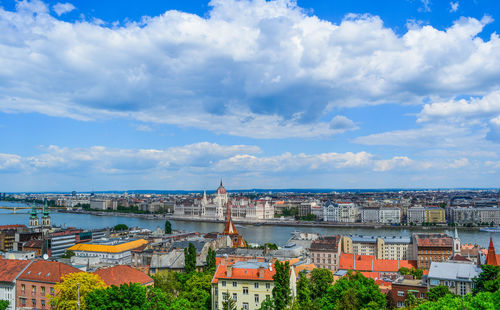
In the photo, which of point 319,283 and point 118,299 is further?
point 319,283

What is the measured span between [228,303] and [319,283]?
5.09m

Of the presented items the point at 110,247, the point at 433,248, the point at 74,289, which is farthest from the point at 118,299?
the point at 433,248

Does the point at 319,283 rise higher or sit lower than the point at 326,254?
higher

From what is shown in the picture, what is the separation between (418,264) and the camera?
35375 millimetres

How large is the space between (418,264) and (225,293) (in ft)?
70.8

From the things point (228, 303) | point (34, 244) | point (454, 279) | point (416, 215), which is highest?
point (454, 279)

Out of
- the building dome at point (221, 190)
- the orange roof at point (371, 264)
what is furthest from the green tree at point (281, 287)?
the building dome at point (221, 190)

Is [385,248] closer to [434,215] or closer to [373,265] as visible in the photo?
[373,265]

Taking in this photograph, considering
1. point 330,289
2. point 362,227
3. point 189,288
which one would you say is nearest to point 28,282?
point 189,288

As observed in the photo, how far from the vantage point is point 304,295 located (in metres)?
19.7

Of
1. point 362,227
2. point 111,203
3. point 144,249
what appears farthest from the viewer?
point 111,203

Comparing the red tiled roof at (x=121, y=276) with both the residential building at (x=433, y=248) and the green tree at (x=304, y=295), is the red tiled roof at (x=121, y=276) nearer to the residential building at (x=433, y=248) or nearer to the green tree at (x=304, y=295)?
the green tree at (x=304, y=295)

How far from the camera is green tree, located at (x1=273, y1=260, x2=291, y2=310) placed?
Answer: 18125 millimetres

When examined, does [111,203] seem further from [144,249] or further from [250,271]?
[250,271]
